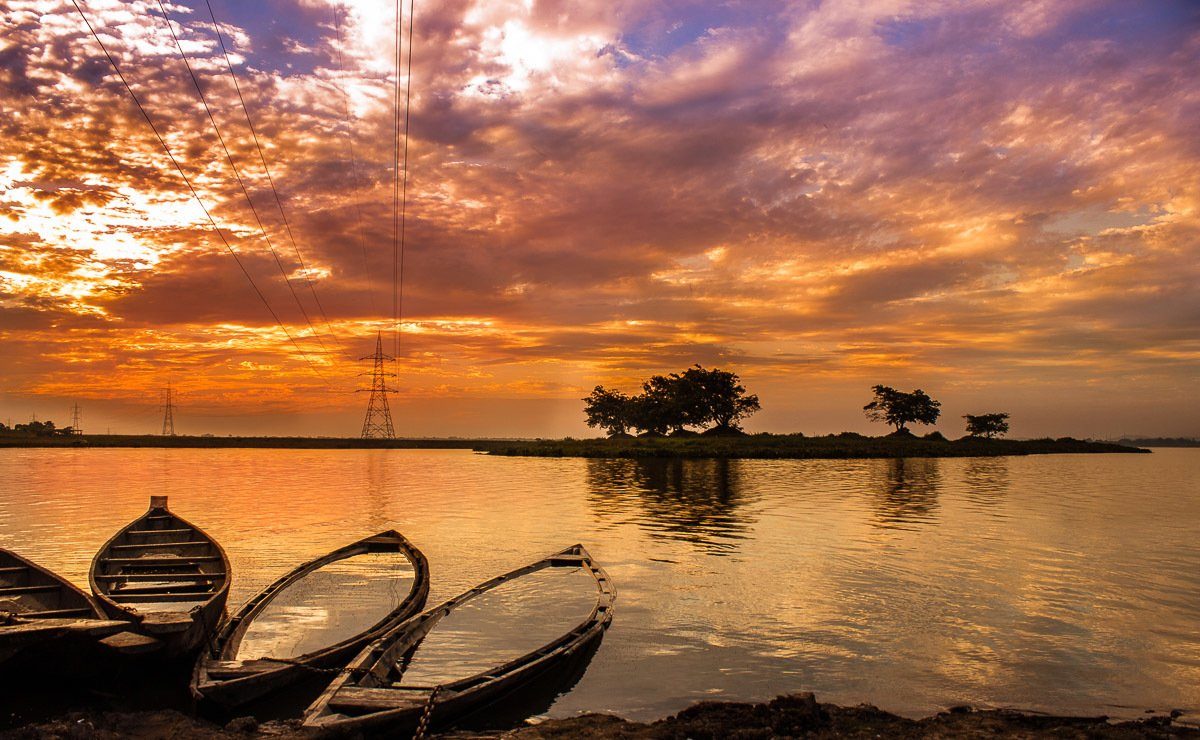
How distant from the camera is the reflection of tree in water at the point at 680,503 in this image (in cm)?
3241

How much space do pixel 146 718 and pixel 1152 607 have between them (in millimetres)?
22584

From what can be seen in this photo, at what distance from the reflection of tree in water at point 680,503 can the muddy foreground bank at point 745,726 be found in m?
16.6

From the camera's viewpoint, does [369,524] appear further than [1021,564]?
Yes

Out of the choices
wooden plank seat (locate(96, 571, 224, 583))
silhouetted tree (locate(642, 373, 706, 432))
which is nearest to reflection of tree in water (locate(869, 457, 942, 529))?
wooden plank seat (locate(96, 571, 224, 583))

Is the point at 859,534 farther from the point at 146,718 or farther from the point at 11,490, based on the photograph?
the point at 11,490

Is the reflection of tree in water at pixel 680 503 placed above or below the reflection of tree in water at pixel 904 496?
above

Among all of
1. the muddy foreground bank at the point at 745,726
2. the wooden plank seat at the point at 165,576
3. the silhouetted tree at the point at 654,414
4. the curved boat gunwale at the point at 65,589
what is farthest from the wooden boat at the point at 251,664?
the silhouetted tree at the point at 654,414

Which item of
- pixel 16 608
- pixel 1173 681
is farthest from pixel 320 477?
pixel 1173 681

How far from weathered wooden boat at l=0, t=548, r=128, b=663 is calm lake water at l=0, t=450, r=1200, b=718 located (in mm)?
4682

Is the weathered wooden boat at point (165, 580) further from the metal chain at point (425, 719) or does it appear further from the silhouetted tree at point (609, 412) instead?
the silhouetted tree at point (609, 412)

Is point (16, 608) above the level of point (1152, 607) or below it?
above

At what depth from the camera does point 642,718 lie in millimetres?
11703

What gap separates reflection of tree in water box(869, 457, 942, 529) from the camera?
124 ft

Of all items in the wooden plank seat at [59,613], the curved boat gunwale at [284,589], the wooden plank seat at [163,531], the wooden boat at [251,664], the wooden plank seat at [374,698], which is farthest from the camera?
the wooden plank seat at [163,531]
